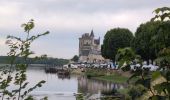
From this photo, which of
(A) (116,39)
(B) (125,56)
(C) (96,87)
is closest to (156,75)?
(B) (125,56)

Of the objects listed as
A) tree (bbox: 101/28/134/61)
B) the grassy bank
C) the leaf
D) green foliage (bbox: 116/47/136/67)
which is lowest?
the leaf

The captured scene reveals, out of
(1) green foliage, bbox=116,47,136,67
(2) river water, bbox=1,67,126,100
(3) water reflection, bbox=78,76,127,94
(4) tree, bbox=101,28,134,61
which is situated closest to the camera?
(1) green foliage, bbox=116,47,136,67

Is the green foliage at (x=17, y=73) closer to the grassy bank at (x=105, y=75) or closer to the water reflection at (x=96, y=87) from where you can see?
the water reflection at (x=96, y=87)

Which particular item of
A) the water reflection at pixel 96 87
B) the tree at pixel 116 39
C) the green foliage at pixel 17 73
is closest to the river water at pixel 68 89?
the water reflection at pixel 96 87

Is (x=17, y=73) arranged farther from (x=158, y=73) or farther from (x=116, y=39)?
(x=116, y=39)

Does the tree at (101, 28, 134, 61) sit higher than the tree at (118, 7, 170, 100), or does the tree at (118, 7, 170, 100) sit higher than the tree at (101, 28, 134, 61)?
the tree at (101, 28, 134, 61)

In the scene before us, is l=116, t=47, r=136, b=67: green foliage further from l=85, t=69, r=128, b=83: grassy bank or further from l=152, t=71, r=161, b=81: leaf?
l=85, t=69, r=128, b=83: grassy bank

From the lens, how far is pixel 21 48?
5109mm

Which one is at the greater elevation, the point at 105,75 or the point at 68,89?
the point at 105,75

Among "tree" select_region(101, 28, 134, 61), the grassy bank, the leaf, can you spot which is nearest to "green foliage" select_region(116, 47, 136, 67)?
the leaf

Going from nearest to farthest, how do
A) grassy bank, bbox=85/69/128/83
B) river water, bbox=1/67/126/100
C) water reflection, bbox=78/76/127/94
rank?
1. river water, bbox=1/67/126/100
2. water reflection, bbox=78/76/127/94
3. grassy bank, bbox=85/69/128/83

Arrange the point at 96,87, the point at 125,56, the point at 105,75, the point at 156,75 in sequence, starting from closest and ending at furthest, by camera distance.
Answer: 1. the point at 156,75
2. the point at 125,56
3. the point at 96,87
4. the point at 105,75

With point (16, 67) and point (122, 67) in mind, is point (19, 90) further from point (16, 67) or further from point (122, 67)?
point (122, 67)

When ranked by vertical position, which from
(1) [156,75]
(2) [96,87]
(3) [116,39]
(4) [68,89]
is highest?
(3) [116,39]
